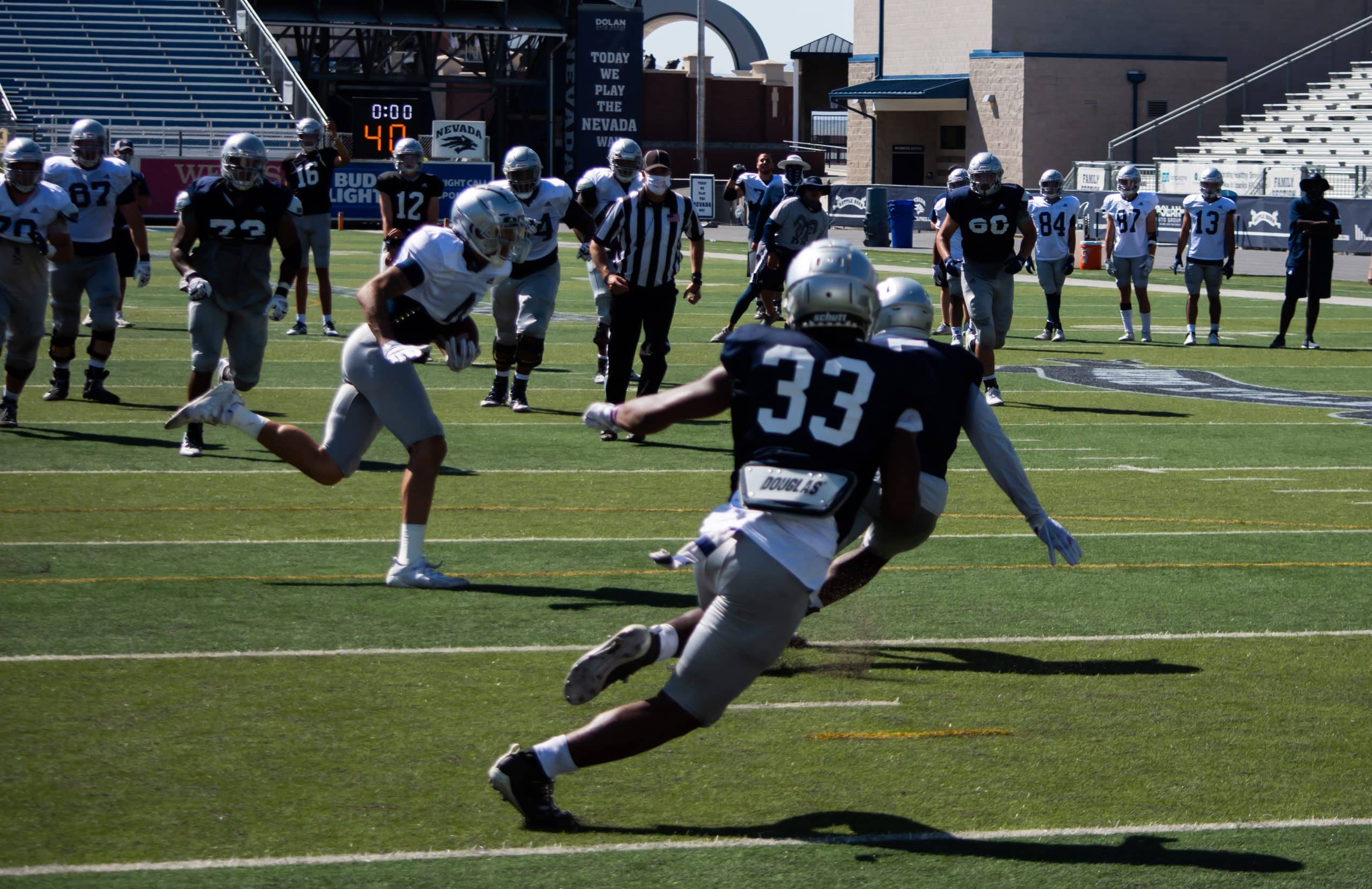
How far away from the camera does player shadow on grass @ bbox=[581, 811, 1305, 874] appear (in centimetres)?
449

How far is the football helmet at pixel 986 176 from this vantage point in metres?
13.0

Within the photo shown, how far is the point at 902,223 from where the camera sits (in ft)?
121

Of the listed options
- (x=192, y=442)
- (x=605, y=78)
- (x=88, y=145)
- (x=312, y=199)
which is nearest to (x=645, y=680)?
(x=192, y=442)

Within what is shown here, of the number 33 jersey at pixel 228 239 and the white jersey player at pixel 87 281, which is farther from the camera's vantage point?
the white jersey player at pixel 87 281

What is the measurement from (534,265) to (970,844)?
8629mm

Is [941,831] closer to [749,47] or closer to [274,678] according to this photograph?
[274,678]

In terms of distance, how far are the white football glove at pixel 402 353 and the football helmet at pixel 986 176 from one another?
702cm

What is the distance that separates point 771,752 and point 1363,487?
6217mm

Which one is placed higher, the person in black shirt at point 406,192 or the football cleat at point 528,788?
the person in black shirt at point 406,192

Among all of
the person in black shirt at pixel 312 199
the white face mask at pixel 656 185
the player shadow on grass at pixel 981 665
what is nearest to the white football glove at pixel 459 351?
the player shadow on grass at pixel 981 665

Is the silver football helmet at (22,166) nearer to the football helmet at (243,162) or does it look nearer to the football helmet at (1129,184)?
the football helmet at (243,162)

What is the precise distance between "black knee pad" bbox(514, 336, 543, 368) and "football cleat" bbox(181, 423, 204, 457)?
274 centimetres

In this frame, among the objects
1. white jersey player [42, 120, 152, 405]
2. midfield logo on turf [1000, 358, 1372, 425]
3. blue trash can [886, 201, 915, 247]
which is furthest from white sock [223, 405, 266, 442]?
blue trash can [886, 201, 915, 247]

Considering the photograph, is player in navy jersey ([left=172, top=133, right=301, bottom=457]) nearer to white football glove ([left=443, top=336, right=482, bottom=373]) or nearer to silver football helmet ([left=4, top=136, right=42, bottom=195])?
silver football helmet ([left=4, top=136, right=42, bottom=195])
